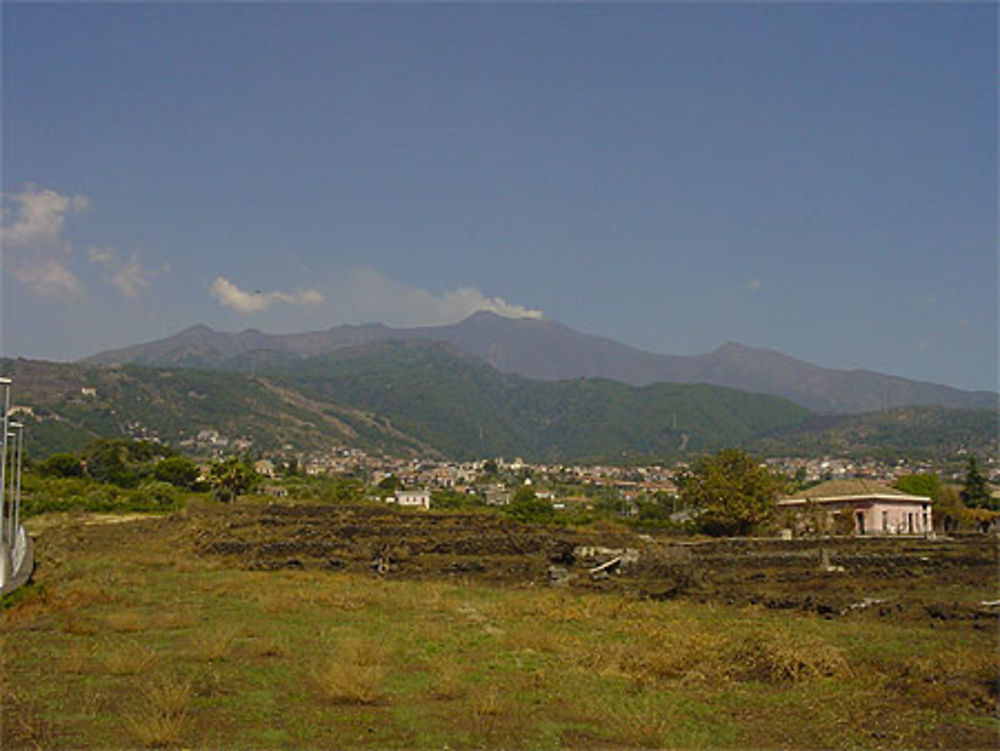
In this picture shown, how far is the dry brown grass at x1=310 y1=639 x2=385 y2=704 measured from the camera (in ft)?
38.4

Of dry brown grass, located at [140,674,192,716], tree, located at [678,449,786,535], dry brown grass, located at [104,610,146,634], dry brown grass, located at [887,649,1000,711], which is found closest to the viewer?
dry brown grass, located at [140,674,192,716]

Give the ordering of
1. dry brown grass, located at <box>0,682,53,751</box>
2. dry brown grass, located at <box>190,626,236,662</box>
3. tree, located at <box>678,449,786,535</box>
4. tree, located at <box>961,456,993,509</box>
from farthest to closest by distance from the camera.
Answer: tree, located at <box>961,456,993,509</box> → tree, located at <box>678,449,786,535</box> → dry brown grass, located at <box>190,626,236,662</box> → dry brown grass, located at <box>0,682,53,751</box>

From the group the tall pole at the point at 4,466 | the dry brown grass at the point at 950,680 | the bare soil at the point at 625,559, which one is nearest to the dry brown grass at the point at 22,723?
the tall pole at the point at 4,466

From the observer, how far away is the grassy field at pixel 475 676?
33.8ft

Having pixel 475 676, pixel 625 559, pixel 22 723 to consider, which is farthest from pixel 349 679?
pixel 625 559

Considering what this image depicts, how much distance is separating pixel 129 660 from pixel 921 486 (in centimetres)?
7453

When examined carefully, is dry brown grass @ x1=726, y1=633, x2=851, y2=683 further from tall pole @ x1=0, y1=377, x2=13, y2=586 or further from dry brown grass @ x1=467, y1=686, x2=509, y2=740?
tall pole @ x1=0, y1=377, x2=13, y2=586

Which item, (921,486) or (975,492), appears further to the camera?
(975,492)

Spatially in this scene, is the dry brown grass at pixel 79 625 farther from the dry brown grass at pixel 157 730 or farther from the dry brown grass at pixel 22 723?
the dry brown grass at pixel 157 730

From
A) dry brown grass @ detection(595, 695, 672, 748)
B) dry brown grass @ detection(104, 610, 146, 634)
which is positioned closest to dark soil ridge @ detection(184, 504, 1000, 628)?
dry brown grass @ detection(595, 695, 672, 748)

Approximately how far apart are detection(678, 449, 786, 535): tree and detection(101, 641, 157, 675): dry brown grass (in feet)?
131

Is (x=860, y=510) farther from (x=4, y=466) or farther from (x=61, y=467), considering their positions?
(x=61, y=467)

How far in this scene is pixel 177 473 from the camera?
79.2 metres

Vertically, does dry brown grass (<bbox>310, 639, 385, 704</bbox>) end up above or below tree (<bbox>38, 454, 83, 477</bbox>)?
below
